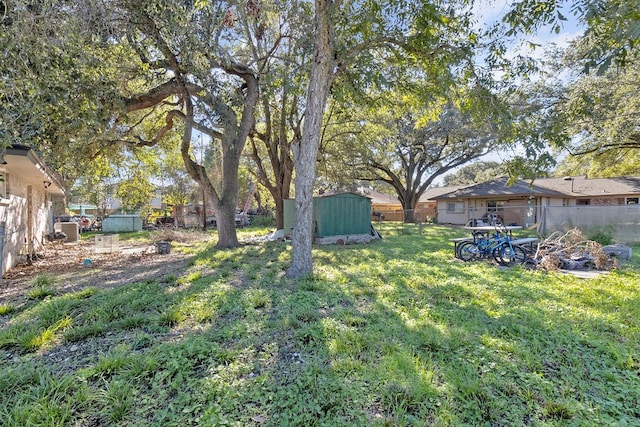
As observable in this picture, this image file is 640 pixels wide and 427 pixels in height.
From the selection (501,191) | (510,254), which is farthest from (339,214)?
(501,191)

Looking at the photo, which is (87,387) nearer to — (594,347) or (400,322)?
(400,322)

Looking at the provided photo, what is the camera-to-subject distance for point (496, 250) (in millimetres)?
7504

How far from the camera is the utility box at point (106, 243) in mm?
9242

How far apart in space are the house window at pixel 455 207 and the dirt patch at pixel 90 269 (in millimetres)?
20853

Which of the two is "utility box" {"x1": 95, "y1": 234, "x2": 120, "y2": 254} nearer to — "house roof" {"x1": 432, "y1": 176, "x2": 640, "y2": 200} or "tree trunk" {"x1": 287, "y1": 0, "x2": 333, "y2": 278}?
"tree trunk" {"x1": 287, "y1": 0, "x2": 333, "y2": 278}

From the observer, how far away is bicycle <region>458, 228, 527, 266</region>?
24.0 feet

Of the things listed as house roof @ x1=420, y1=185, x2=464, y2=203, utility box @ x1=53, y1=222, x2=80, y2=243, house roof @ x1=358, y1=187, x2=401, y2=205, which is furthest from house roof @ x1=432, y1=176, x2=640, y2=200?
utility box @ x1=53, y1=222, x2=80, y2=243

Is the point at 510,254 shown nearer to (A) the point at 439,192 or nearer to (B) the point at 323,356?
(B) the point at 323,356

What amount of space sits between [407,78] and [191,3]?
5338 millimetres

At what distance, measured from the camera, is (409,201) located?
2406 cm

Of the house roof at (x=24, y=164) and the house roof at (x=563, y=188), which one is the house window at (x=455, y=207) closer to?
the house roof at (x=563, y=188)

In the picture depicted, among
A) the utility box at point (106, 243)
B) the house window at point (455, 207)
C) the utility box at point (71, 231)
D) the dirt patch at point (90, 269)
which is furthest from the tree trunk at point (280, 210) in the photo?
the house window at point (455, 207)

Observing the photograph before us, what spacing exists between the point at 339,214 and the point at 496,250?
532cm

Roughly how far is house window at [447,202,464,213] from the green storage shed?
14642mm
